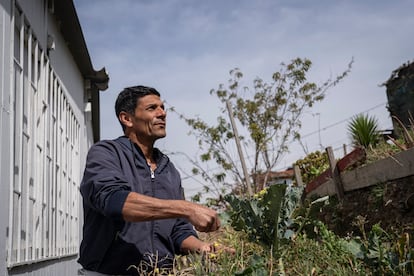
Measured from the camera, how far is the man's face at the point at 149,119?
271 cm

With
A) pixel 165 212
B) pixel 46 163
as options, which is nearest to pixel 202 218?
pixel 165 212

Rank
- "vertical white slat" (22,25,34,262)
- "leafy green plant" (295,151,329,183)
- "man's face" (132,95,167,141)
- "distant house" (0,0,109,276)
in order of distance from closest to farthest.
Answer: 1. "man's face" (132,95,167,141)
2. "distant house" (0,0,109,276)
3. "vertical white slat" (22,25,34,262)
4. "leafy green plant" (295,151,329,183)

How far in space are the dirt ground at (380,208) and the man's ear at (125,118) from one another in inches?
111

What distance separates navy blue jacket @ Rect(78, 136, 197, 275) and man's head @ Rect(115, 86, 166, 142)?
0.11 meters

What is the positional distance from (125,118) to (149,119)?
0.17 metres

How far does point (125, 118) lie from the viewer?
281 cm

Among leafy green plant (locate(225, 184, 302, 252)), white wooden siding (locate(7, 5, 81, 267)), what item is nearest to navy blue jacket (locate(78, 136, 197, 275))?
leafy green plant (locate(225, 184, 302, 252))

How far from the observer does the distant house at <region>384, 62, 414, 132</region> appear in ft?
47.2

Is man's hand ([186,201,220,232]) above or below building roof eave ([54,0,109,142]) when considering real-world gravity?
below

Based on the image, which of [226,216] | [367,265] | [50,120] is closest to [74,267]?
[50,120]

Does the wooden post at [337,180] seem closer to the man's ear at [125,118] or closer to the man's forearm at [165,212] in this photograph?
the man's ear at [125,118]

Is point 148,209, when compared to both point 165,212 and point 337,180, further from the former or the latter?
point 337,180

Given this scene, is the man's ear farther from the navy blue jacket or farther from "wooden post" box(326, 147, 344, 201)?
"wooden post" box(326, 147, 344, 201)

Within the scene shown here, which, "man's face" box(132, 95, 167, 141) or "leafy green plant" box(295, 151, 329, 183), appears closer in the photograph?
"man's face" box(132, 95, 167, 141)
